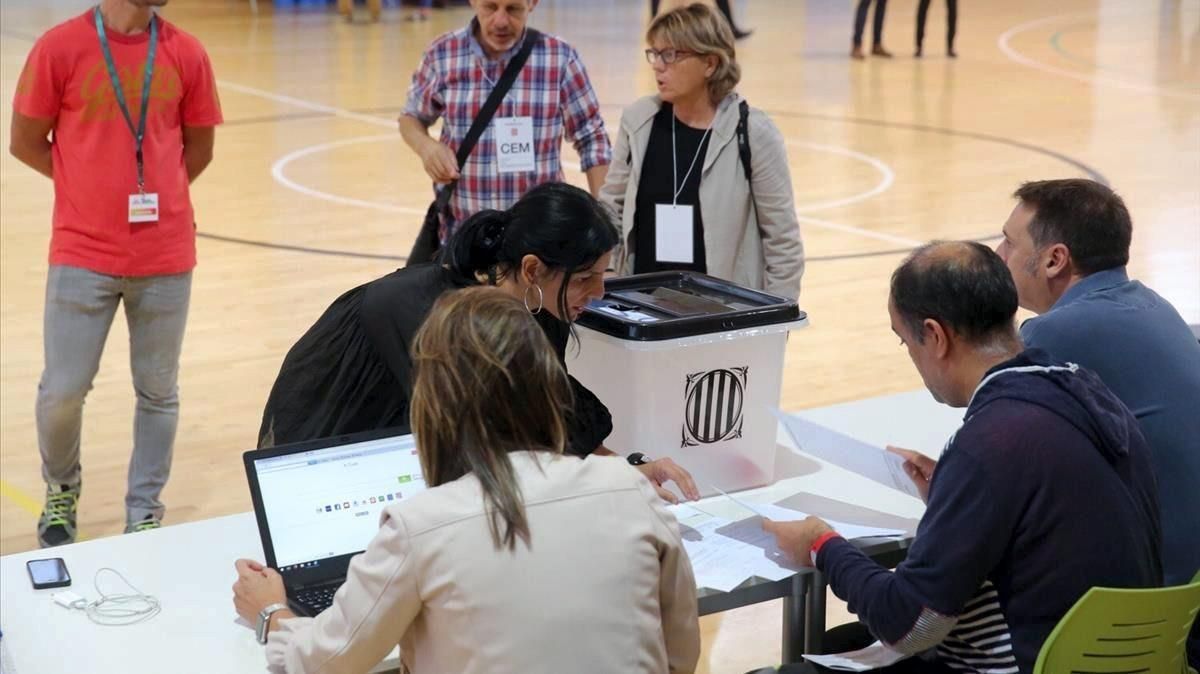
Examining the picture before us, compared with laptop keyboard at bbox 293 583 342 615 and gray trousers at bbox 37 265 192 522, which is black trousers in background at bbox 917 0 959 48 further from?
laptop keyboard at bbox 293 583 342 615

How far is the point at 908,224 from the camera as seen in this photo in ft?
27.4

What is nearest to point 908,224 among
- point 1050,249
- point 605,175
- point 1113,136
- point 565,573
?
point 1113,136

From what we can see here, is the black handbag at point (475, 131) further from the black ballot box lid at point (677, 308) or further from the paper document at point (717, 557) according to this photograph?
the paper document at point (717, 557)

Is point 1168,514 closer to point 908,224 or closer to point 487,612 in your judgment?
point 487,612

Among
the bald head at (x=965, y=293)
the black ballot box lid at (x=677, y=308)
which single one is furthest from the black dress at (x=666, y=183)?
the bald head at (x=965, y=293)

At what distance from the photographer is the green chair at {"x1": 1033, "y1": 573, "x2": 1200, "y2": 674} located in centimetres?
224

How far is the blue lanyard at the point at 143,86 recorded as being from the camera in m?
4.01

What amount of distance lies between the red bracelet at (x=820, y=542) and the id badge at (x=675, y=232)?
5.42ft

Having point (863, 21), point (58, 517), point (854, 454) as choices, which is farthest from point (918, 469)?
point (863, 21)

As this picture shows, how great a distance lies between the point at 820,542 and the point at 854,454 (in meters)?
0.27

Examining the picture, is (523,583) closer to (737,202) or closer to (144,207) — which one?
(737,202)

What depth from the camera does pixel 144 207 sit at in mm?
4086

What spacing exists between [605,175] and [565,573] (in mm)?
2841

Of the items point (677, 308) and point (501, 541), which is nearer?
point (501, 541)
